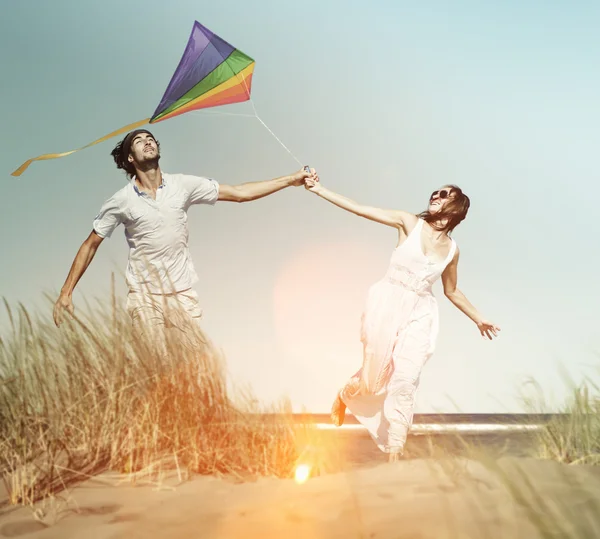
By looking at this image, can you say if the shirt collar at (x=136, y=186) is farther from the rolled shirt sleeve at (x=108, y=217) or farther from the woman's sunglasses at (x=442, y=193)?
the woman's sunglasses at (x=442, y=193)

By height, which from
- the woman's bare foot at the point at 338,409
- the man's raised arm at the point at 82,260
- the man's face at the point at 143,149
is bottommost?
the woman's bare foot at the point at 338,409

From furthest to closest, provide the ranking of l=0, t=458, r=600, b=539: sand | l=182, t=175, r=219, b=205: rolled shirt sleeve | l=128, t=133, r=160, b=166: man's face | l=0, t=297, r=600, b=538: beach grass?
l=182, t=175, r=219, b=205: rolled shirt sleeve < l=128, t=133, r=160, b=166: man's face < l=0, t=297, r=600, b=538: beach grass < l=0, t=458, r=600, b=539: sand

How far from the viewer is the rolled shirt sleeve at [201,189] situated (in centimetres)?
575

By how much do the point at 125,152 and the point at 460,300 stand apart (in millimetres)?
3432

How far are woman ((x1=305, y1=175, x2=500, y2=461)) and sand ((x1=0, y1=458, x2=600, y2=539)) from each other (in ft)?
6.35

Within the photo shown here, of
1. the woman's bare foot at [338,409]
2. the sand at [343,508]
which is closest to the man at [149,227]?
the woman's bare foot at [338,409]

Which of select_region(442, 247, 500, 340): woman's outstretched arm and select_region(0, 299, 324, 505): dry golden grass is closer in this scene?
select_region(0, 299, 324, 505): dry golden grass

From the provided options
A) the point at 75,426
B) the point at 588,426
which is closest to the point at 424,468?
the point at 75,426

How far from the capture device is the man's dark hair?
19.1 feet

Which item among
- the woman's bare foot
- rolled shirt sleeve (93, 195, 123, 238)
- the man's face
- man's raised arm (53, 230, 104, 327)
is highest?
the man's face

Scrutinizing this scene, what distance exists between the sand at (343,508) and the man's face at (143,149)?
291cm

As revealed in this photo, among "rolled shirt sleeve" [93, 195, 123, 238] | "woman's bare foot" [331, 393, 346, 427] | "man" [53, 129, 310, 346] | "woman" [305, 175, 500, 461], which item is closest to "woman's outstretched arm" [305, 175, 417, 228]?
"woman" [305, 175, 500, 461]

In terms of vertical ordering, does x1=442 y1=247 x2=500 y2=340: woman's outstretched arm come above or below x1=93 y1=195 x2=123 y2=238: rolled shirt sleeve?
below

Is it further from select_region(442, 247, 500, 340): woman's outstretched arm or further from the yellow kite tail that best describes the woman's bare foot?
the yellow kite tail
